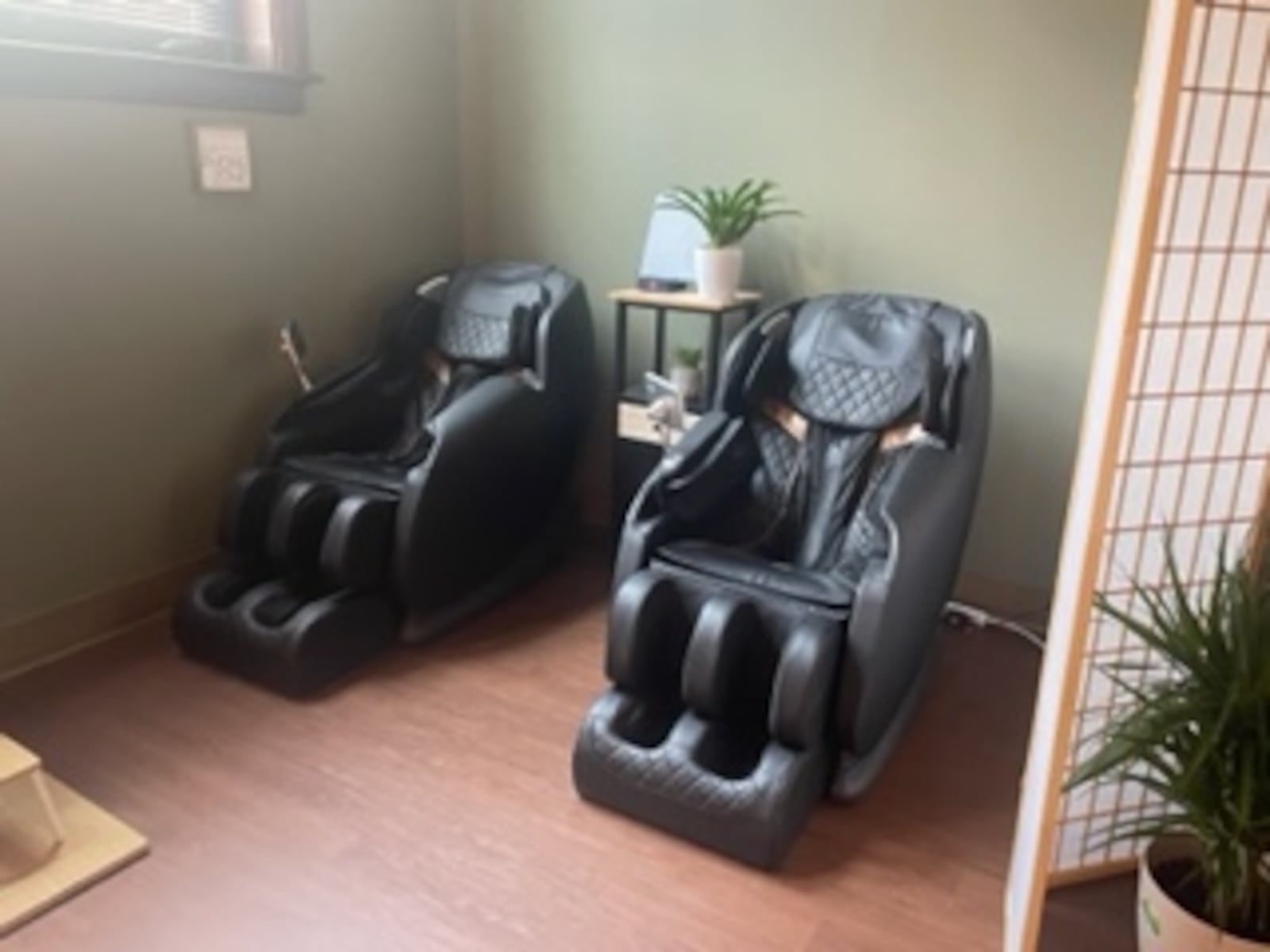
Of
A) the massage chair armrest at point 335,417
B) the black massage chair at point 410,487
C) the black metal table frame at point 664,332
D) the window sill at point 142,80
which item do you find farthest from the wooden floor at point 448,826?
the window sill at point 142,80

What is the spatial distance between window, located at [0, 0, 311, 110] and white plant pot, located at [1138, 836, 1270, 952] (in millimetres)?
2676

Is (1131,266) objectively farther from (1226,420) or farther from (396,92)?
(396,92)

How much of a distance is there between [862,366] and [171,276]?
1782 millimetres

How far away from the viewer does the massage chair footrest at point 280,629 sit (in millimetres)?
2244

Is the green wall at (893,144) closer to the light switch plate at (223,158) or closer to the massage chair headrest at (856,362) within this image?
the massage chair headrest at (856,362)

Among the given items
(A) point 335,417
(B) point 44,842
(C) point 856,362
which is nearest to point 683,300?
(C) point 856,362

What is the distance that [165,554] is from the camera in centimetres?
262

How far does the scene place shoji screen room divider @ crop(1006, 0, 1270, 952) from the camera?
4.24 ft

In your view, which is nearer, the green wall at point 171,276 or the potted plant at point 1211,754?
the potted plant at point 1211,754

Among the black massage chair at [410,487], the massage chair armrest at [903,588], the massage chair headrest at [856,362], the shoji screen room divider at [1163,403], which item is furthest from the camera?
the black massage chair at [410,487]

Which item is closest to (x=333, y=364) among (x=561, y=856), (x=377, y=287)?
(x=377, y=287)

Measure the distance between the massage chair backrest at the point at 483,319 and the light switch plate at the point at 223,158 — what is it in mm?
590

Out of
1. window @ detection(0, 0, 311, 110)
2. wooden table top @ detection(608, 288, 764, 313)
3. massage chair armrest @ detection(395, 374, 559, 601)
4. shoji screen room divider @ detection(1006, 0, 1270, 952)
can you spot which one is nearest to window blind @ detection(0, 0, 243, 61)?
window @ detection(0, 0, 311, 110)

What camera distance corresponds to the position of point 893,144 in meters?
2.58
